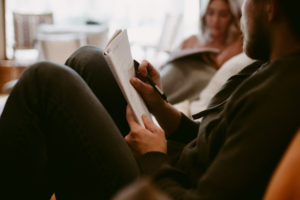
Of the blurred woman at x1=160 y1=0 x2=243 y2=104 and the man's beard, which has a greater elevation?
the man's beard

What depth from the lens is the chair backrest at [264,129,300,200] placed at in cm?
52

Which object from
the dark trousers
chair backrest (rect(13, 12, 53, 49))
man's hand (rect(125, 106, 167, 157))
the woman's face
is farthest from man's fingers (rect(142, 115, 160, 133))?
chair backrest (rect(13, 12, 53, 49))

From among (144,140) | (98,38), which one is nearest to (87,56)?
(144,140)

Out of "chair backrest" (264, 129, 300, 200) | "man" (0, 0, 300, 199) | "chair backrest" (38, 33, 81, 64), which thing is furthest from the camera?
"chair backrest" (38, 33, 81, 64)

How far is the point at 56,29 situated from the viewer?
3473 millimetres

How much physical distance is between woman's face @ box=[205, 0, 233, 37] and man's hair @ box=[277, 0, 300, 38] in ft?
5.16

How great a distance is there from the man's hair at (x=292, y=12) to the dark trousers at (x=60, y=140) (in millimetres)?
404

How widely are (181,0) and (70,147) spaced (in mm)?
4155

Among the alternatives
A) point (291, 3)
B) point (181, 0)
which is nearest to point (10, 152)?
point (291, 3)

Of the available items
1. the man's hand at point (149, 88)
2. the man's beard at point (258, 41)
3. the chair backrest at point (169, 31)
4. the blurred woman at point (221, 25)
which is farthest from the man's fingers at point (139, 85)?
the chair backrest at point (169, 31)

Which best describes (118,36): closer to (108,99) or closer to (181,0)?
(108,99)

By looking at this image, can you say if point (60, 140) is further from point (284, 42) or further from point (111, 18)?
point (111, 18)

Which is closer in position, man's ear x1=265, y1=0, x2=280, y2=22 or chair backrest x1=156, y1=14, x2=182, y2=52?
man's ear x1=265, y1=0, x2=280, y2=22

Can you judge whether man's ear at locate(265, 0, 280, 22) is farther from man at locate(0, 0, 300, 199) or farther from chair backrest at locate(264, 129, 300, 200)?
chair backrest at locate(264, 129, 300, 200)
